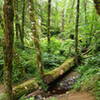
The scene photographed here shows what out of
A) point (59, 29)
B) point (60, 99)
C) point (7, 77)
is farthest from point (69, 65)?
point (59, 29)

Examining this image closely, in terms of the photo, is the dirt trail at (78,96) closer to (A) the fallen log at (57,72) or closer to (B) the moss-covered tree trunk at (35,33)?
(A) the fallen log at (57,72)

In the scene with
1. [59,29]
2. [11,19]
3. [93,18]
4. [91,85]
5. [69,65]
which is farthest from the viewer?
[59,29]

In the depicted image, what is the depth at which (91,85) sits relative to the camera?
6488 millimetres

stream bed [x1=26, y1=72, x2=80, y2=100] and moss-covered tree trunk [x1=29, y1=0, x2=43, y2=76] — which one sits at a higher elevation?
moss-covered tree trunk [x1=29, y1=0, x2=43, y2=76]

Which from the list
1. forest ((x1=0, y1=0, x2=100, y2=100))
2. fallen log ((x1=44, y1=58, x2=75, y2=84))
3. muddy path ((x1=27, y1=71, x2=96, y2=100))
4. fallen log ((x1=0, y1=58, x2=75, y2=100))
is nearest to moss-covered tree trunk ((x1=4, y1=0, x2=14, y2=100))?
forest ((x1=0, y1=0, x2=100, y2=100))

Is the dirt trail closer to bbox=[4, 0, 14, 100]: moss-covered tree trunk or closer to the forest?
the forest

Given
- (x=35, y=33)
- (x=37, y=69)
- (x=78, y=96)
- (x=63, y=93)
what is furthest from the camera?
(x=37, y=69)

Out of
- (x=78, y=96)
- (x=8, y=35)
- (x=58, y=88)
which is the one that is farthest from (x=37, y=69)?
(x=8, y=35)

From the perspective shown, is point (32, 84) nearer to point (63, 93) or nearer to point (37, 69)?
point (37, 69)

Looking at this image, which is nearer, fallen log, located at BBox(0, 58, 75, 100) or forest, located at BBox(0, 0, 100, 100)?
forest, located at BBox(0, 0, 100, 100)

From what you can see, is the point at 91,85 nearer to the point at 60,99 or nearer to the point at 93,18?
the point at 60,99

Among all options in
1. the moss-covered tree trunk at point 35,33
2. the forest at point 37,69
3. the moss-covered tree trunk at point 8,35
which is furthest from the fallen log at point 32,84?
the moss-covered tree trunk at point 8,35

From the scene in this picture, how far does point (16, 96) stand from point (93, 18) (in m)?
8.18

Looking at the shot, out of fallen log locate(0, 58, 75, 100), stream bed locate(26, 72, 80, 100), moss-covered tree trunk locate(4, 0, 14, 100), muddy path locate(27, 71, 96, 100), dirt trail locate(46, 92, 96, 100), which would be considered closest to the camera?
moss-covered tree trunk locate(4, 0, 14, 100)
